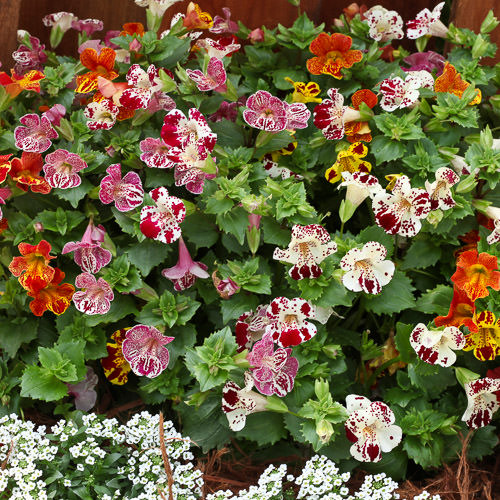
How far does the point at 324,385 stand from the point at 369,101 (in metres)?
0.74

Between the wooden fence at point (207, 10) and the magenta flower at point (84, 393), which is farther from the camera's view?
the wooden fence at point (207, 10)

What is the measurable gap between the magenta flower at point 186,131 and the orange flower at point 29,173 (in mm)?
320

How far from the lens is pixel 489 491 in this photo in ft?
5.62

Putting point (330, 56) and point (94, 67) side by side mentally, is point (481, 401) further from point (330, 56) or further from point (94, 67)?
point (94, 67)

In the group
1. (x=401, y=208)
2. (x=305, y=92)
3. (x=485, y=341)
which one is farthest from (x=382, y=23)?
(x=485, y=341)

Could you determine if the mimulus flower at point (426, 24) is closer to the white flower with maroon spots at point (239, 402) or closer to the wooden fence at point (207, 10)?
the wooden fence at point (207, 10)

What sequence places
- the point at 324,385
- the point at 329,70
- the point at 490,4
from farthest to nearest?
1. the point at 490,4
2. the point at 329,70
3. the point at 324,385

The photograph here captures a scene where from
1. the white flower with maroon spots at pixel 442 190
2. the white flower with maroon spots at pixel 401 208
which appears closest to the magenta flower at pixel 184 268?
the white flower with maroon spots at pixel 401 208

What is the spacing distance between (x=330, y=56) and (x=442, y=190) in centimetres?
53

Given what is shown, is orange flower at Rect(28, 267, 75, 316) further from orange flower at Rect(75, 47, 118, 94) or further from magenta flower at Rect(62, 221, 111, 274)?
orange flower at Rect(75, 47, 118, 94)

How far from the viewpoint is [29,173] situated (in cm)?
176

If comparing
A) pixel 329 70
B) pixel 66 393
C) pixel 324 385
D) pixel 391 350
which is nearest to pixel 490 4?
pixel 329 70

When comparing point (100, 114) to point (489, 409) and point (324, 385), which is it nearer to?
point (324, 385)

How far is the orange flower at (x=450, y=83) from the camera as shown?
6.21 feet
